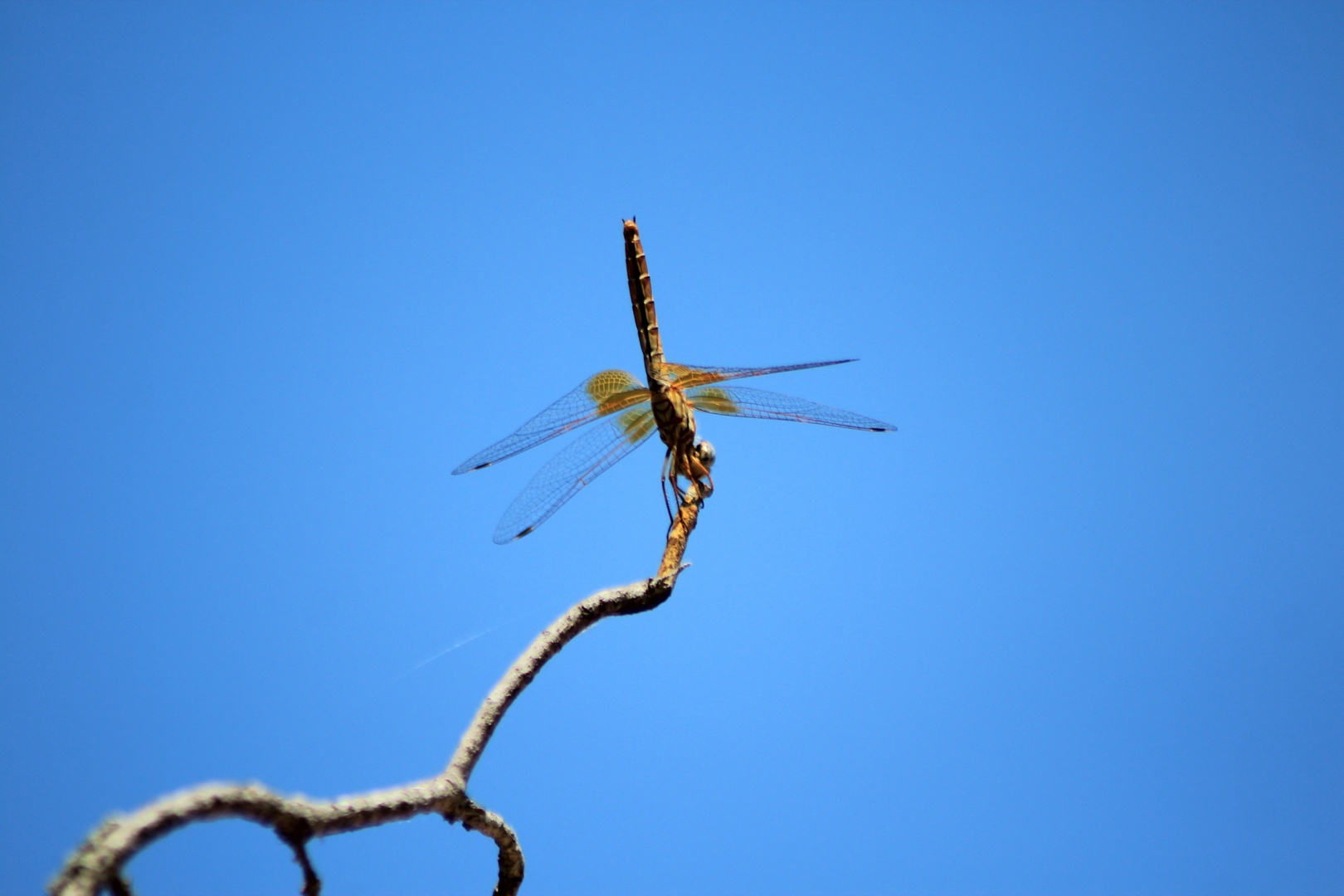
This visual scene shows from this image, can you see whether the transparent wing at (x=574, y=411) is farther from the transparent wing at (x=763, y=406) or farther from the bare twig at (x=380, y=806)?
the bare twig at (x=380, y=806)

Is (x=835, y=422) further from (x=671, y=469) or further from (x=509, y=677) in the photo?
(x=509, y=677)

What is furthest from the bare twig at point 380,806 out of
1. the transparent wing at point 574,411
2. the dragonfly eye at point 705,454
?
the transparent wing at point 574,411

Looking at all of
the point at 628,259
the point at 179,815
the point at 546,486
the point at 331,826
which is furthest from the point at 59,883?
the point at 628,259

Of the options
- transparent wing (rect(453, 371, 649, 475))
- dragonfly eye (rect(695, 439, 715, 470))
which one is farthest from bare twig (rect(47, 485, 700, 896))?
transparent wing (rect(453, 371, 649, 475))

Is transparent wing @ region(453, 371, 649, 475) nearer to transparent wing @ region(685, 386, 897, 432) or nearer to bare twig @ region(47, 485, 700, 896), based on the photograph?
transparent wing @ region(685, 386, 897, 432)

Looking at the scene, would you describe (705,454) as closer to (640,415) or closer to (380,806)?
(640,415)

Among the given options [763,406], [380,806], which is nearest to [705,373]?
[763,406]
